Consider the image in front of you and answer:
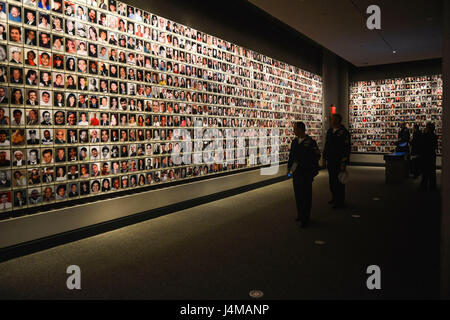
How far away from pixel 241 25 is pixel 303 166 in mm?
5101

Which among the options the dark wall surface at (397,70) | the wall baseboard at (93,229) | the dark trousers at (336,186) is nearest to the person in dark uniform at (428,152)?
the dark trousers at (336,186)

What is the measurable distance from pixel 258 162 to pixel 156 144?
13.8 ft

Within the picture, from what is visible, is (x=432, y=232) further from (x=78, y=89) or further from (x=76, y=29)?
(x=76, y=29)

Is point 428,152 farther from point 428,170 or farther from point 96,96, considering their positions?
point 96,96

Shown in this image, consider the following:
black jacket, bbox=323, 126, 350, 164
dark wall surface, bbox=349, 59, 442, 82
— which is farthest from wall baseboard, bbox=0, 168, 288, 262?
dark wall surface, bbox=349, 59, 442, 82

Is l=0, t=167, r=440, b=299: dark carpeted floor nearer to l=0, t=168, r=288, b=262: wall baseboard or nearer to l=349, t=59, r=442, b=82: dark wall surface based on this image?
l=0, t=168, r=288, b=262: wall baseboard

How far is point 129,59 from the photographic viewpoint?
5574 mm

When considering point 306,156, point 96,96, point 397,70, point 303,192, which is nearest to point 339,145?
point 306,156

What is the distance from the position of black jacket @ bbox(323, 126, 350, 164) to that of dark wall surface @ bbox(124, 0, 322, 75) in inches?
144

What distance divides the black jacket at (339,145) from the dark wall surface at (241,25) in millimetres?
3660

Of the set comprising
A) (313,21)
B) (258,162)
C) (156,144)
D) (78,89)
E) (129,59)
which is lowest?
(258,162)

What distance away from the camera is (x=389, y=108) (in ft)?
48.7

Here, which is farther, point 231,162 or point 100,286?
point 231,162

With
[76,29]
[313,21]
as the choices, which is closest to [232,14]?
[313,21]
